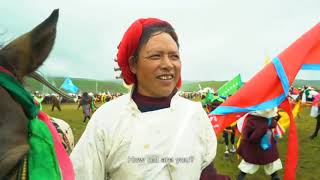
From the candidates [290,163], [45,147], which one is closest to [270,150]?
[290,163]

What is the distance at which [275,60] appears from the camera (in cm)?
525

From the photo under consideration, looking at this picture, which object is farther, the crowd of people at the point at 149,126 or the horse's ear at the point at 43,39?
the crowd of people at the point at 149,126

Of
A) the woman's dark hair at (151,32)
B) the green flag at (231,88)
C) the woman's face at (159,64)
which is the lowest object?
the green flag at (231,88)

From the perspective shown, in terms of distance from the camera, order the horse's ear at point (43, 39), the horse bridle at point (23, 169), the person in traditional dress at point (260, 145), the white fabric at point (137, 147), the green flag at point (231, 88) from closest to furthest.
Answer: the horse bridle at point (23, 169) → the horse's ear at point (43, 39) → the white fabric at point (137, 147) → the person in traditional dress at point (260, 145) → the green flag at point (231, 88)

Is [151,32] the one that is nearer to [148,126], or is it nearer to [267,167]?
[148,126]

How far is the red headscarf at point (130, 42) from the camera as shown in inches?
86.9

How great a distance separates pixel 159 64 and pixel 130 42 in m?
0.23

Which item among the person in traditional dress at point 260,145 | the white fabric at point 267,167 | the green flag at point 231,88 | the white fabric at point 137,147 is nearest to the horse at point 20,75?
the white fabric at point 137,147

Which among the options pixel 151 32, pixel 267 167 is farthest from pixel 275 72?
pixel 151 32

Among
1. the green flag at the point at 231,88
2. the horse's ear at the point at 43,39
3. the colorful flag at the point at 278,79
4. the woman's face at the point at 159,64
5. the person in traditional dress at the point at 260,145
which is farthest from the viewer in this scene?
the green flag at the point at 231,88

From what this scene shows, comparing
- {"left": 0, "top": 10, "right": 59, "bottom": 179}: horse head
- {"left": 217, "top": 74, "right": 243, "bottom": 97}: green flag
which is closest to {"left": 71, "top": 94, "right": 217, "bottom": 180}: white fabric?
{"left": 0, "top": 10, "right": 59, "bottom": 179}: horse head

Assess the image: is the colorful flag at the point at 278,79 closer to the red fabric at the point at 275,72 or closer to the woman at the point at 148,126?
the red fabric at the point at 275,72

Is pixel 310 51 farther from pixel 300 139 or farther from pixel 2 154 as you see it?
pixel 300 139

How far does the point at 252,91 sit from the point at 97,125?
3.49 meters
